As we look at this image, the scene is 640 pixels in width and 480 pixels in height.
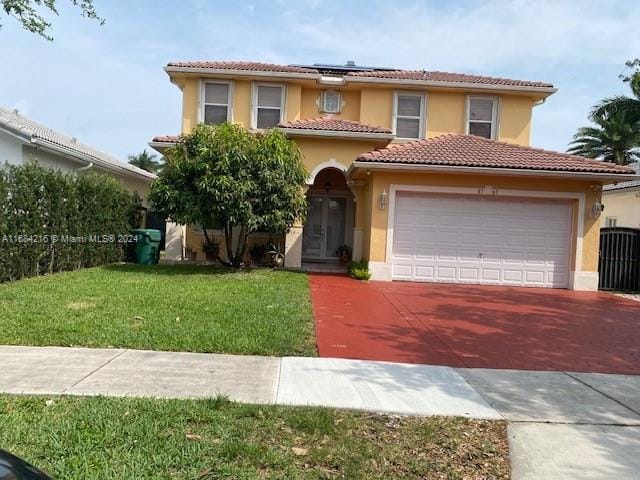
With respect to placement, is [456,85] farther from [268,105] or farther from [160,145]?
[160,145]

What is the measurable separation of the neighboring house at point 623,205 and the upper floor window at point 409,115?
11157 mm

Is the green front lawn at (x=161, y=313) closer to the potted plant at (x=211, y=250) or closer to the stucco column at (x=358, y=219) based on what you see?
the potted plant at (x=211, y=250)

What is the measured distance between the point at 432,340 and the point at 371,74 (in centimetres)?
1305

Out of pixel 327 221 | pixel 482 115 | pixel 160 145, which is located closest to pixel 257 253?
pixel 327 221

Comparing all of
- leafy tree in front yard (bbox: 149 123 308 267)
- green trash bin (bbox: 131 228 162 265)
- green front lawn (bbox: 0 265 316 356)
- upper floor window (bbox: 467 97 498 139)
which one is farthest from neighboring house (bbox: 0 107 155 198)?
upper floor window (bbox: 467 97 498 139)

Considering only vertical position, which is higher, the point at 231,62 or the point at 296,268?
the point at 231,62

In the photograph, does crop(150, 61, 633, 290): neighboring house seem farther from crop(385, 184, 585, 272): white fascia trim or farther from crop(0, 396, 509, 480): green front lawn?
crop(0, 396, 509, 480): green front lawn

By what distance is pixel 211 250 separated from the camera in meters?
16.3

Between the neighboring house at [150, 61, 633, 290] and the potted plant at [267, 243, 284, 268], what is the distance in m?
0.27

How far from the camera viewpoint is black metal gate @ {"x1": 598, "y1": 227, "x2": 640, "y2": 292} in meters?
15.4

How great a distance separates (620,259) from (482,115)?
23.0 ft

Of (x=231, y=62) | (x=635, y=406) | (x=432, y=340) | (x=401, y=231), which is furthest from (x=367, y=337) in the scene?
(x=231, y=62)

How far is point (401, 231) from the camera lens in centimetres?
1458

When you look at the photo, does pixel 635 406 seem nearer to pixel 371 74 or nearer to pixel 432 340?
pixel 432 340
